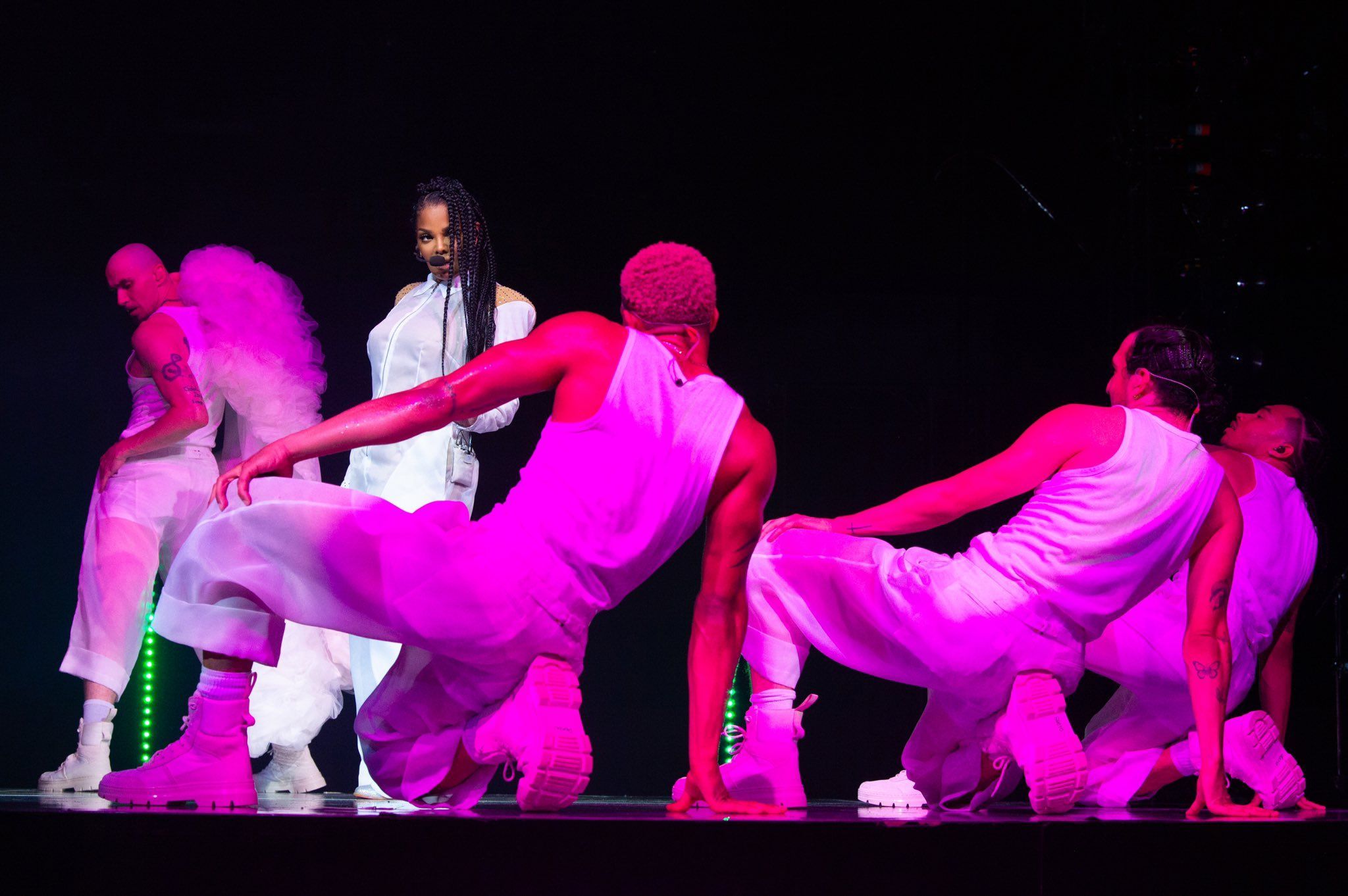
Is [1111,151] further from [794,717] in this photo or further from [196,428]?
[196,428]

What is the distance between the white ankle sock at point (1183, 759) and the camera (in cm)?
401

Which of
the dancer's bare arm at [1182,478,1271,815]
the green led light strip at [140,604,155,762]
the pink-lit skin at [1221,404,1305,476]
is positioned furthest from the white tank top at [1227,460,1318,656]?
the green led light strip at [140,604,155,762]

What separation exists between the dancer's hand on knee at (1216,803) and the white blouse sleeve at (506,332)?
214 cm

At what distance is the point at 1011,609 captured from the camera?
11.5 ft

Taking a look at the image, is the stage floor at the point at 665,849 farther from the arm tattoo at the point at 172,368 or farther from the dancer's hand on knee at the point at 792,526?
the arm tattoo at the point at 172,368

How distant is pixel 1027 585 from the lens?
350cm

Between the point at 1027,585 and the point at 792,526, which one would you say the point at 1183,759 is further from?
the point at 792,526

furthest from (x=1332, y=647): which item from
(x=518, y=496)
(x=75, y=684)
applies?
(x=75, y=684)

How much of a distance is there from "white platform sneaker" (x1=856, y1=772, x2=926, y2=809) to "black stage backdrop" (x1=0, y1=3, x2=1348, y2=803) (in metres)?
1.06

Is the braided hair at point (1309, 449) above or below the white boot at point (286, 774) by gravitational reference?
above

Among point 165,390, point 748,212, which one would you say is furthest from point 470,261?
point 748,212

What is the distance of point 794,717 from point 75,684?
303cm

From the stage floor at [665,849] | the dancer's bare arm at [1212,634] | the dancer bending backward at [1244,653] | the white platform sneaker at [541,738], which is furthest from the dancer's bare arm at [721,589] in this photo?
the dancer bending backward at [1244,653]

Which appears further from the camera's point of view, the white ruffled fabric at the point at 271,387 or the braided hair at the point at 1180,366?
the white ruffled fabric at the point at 271,387
